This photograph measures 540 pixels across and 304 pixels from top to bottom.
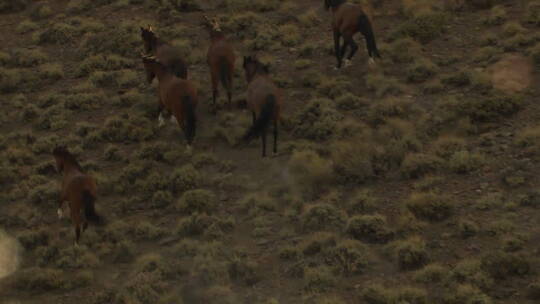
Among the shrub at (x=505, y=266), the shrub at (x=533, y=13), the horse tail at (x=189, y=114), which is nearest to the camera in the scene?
the shrub at (x=505, y=266)

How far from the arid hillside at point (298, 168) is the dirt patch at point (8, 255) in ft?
0.14

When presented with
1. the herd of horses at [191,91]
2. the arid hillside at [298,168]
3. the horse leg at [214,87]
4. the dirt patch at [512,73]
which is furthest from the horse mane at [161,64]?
the dirt patch at [512,73]

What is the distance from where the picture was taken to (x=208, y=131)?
18.4m

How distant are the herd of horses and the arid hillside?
631 mm

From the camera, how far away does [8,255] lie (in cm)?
1441

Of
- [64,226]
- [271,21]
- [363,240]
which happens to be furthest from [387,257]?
[271,21]

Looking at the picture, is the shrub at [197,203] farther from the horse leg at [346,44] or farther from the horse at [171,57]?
the horse leg at [346,44]

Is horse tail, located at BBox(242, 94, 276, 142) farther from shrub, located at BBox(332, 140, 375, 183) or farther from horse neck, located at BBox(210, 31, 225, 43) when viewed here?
horse neck, located at BBox(210, 31, 225, 43)

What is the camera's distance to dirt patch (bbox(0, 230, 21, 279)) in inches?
548

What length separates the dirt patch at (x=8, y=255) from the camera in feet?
45.6

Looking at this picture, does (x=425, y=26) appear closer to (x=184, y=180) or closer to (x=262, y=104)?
(x=262, y=104)

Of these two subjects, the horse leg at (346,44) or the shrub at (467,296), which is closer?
the shrub at (467,296)

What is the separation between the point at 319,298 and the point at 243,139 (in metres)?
6.03

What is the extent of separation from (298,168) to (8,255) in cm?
616
